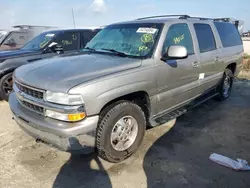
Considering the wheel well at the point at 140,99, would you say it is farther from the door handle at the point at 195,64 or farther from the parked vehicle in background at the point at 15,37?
the parked vehicle in background at the point at 15,37

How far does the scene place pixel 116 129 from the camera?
3084 millimetres

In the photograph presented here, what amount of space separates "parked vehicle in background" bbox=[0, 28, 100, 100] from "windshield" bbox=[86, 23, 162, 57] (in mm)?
2178

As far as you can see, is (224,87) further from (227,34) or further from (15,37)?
(15,37)

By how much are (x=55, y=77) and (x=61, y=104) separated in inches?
14.8

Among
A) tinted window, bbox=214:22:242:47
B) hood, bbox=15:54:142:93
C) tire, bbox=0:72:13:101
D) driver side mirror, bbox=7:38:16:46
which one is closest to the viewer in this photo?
hood, bbox=15:54:142:93

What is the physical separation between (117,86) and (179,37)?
1.66m

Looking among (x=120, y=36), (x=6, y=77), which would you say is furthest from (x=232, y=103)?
(x=6, y=77)

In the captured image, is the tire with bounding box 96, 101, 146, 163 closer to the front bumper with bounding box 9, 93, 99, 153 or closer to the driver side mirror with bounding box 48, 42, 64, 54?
the front bumper with bounding box 9, 93, 99, 153

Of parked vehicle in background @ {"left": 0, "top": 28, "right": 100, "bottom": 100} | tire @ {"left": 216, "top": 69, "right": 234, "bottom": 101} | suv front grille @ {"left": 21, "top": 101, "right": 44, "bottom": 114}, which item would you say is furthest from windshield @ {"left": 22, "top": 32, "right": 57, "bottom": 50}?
tire @ {"left": 216, "top": 69, "right": 234, "bottom": 101}

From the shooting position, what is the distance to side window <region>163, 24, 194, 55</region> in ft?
12.1

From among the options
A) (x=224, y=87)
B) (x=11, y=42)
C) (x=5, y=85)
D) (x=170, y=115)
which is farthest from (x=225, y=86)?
(x=11, y=42)

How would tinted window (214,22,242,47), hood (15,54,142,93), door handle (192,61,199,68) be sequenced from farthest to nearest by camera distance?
1. tinted window (214,22,242,47)
2. door handle (192,61,199,68)
3. hood (15,54,142,93)

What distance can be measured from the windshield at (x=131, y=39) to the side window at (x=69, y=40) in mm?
2418

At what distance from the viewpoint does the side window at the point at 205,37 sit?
4348 mm
